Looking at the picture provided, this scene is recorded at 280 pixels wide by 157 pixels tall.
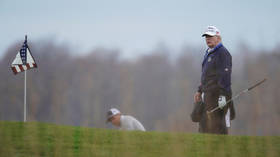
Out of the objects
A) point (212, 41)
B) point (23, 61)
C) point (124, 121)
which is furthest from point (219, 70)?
point (23, 61)

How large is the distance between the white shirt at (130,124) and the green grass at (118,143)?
8.28 ft

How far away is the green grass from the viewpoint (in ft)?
20.9

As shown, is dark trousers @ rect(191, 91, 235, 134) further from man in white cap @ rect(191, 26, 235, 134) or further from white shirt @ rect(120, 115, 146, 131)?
white shirt @ rect(120, 115, 146, 131)

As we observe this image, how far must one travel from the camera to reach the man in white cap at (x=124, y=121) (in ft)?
35.4

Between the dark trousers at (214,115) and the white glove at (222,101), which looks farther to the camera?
the dark trousers at (214,115)

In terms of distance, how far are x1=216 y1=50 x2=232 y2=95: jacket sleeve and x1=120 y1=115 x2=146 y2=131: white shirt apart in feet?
5.57

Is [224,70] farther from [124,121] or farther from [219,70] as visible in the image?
[124,121]

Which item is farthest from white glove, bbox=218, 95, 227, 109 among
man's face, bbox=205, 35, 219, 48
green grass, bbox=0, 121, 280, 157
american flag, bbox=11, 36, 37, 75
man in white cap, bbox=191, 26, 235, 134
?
american flag, bbox=11, 36, 37, 75

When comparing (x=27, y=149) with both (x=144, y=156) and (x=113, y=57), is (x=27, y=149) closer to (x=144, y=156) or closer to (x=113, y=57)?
(x=144, y=156)

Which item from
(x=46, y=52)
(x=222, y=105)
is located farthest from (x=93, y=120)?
(x=46, y=52)

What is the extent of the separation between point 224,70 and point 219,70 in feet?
0.25

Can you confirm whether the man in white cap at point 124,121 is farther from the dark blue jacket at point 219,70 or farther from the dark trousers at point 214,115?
the dark blue jacket at point 219,70

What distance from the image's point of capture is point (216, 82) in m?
9.77

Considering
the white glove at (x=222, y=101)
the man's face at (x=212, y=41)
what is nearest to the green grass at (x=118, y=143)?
the white glove at (x=222, y=101)
